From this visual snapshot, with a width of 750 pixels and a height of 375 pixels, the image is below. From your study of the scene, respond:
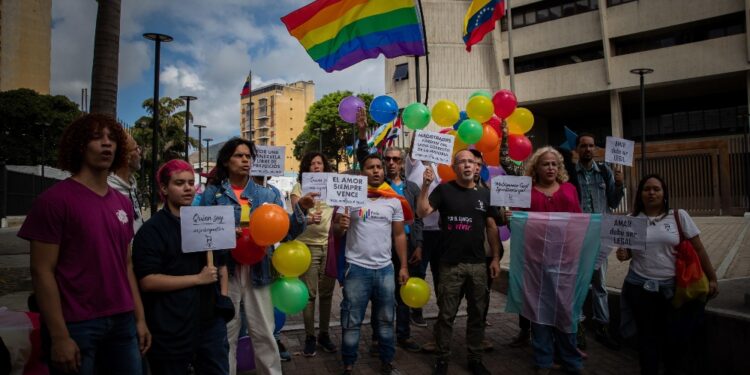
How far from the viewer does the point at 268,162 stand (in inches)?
192

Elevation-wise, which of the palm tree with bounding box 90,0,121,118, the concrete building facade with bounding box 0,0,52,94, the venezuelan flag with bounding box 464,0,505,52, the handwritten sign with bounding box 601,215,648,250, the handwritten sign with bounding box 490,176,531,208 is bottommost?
the handwritten sign with bounding box 601,215,648,250

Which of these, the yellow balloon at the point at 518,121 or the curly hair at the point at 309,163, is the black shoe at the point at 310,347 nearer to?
the curly hair at the point at 309,163

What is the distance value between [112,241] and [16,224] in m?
22.5

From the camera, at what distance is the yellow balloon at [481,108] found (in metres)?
5.69

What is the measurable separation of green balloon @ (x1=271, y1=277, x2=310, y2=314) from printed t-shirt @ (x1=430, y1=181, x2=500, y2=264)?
1.37 meters

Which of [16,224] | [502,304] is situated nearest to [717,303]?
[502,304]

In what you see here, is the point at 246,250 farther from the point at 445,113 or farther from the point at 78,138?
the point at 445,113

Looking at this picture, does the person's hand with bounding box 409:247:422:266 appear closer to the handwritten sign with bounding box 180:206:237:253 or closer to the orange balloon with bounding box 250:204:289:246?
the orange balloon with bounding box 250:204:289:246

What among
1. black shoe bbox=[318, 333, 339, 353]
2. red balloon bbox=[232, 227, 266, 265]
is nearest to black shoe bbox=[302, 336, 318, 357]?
black shoe bbox=[318, 333, 339, 353]

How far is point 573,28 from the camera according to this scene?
91.6 ft

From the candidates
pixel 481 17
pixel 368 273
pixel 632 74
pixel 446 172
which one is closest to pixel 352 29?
pixel 481 17

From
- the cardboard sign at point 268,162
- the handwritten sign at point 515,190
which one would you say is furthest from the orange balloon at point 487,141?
the cardboard sign at point 268,162

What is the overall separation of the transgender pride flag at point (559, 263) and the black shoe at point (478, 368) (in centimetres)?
63

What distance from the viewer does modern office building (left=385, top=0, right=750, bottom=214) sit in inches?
906
